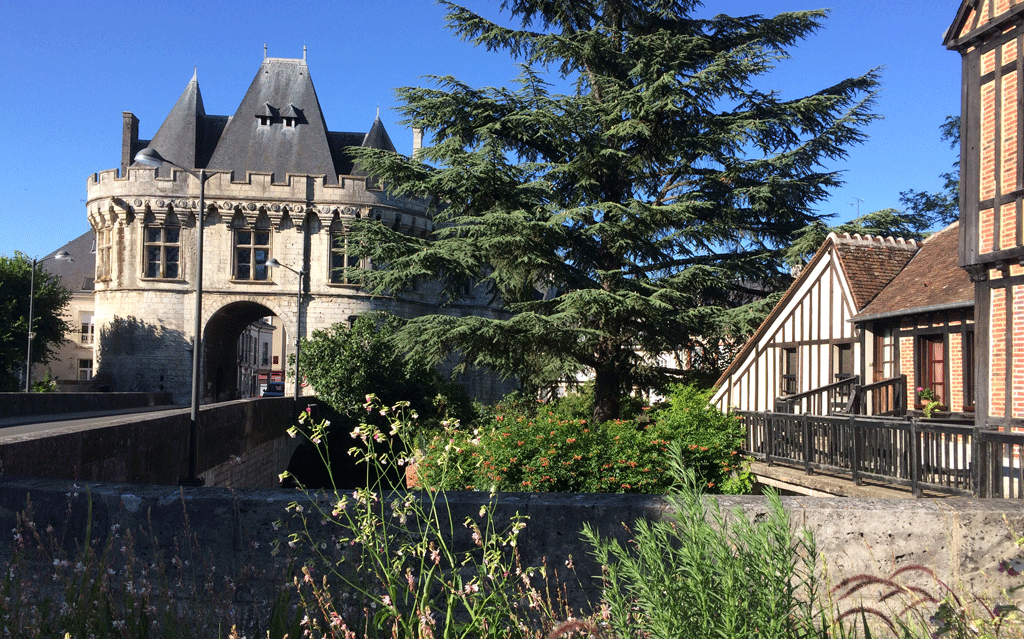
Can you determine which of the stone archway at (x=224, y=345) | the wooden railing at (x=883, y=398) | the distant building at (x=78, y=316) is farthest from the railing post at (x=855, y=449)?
the distant building at (x=78, y=316)

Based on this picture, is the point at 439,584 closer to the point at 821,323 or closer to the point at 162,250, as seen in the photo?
the point at 821,323

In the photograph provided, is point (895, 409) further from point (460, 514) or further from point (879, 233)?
point (460, 514)

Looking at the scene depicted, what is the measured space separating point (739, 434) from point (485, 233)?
6572 millimetres

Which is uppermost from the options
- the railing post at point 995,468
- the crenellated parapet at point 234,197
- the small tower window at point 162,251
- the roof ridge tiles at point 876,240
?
the crenellated parapet at point 234,197

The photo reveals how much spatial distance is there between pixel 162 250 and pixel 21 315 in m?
6.82

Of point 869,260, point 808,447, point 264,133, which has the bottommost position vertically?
point 808,447

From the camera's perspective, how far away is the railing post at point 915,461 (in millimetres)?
8289

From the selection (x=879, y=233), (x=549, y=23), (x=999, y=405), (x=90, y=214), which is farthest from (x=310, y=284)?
(x=999, y=405)

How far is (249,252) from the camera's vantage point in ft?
115

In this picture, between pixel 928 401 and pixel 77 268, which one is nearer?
pixel 928 401

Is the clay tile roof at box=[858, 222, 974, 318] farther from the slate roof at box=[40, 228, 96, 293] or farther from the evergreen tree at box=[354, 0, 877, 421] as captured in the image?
the slate roof at box=[40, 228, 96, 293]

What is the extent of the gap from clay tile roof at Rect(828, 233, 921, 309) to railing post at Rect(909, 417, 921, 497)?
4.95 m

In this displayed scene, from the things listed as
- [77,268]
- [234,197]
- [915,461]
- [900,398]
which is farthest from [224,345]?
[915,461]

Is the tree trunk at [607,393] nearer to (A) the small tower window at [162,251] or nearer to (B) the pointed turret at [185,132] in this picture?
(A) the small tower window at [162,251]
